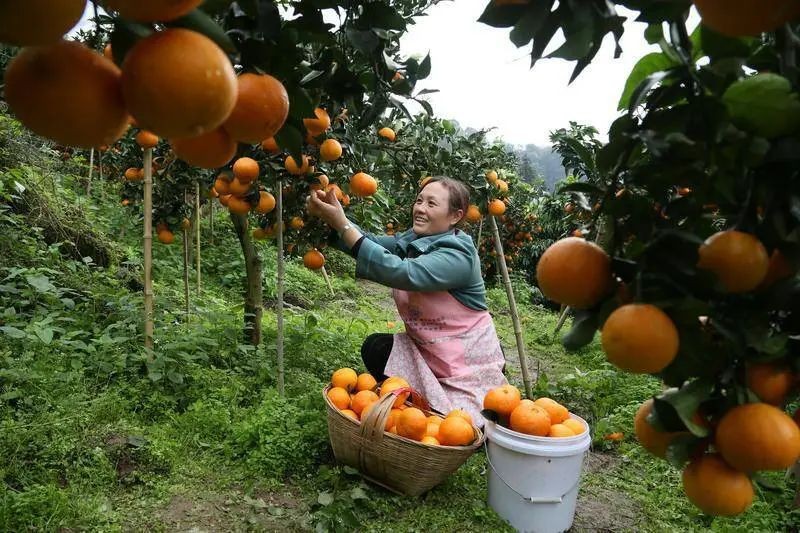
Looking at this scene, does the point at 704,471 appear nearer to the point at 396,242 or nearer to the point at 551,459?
the point at 551,459

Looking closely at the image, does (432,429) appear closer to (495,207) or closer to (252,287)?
(495,207)

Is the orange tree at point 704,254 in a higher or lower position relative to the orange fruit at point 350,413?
higher

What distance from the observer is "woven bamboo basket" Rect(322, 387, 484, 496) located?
2.21 m

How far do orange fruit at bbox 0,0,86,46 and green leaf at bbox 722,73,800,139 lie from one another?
0.62 meters

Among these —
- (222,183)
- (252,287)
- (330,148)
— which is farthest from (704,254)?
(252,287)

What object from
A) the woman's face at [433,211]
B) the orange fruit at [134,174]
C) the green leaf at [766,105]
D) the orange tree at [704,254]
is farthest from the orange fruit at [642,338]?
the orange fruit at [134,174]

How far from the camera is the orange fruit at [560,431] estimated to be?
2.29 meters

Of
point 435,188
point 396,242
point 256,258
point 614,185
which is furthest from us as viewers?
point 256,258

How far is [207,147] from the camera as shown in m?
0.68

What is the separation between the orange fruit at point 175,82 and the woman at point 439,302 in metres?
2.10

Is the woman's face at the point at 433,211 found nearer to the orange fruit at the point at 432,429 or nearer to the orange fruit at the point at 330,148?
the orange fruit at the point at 330,148

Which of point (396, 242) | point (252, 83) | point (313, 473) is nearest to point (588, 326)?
point (252, 83)

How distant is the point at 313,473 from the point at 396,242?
1262 mm

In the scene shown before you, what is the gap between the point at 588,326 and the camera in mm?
694
